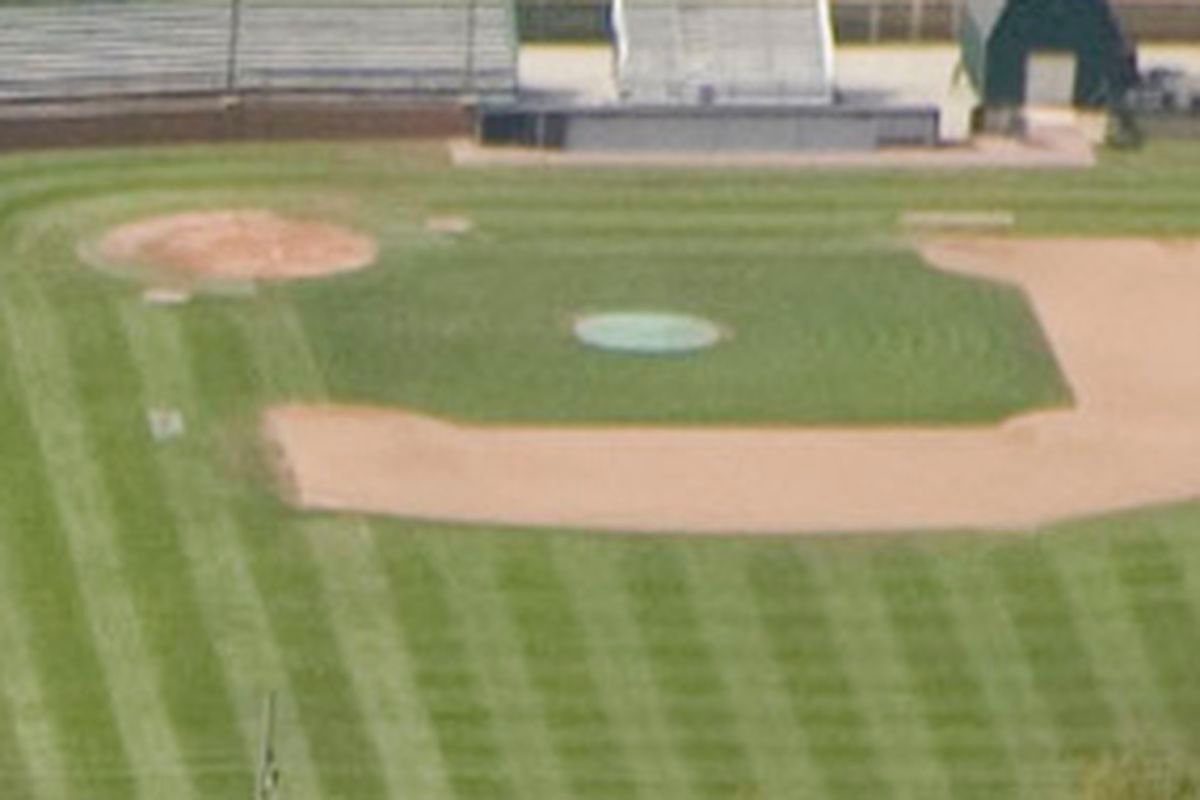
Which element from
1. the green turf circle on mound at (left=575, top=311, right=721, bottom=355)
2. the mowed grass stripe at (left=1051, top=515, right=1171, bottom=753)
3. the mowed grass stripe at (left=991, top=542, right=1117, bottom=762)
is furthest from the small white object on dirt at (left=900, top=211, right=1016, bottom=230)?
the mowed grass stripe at (left=991, top=542, right=1117, bottom=762)

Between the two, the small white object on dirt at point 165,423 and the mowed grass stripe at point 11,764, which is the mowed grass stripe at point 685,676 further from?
the mowed grass stripe at point 11,764

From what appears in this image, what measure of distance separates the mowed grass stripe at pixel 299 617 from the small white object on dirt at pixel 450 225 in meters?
7.82

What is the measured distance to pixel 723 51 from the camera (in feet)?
293

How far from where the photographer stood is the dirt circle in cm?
8056

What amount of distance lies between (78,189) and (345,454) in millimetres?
14138

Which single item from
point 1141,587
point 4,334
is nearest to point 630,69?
point 4,334

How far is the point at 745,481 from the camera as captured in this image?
7175 cm

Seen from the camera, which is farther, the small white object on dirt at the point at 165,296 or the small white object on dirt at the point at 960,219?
the small white object on dirt at the point at 960,219

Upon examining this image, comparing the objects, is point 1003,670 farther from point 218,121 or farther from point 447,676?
point 218,121

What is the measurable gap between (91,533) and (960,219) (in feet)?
68.4

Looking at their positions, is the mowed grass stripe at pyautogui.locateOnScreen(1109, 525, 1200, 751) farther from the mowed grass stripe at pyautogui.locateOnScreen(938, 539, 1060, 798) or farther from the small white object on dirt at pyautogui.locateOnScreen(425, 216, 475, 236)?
the small white object on dirt at pyautogui.locateOnScreen(425, 216, 475, 236)

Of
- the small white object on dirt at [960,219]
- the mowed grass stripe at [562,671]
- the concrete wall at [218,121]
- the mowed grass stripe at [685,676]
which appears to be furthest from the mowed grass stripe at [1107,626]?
the concrete wall at [218,121]

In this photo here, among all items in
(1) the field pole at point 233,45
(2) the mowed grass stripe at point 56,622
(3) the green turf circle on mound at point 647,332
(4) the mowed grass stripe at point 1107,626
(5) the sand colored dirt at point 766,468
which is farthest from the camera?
(1) the field pole at point 233,45

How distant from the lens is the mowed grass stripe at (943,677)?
63.5 metres
